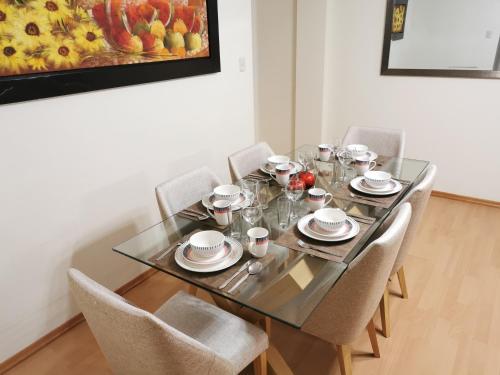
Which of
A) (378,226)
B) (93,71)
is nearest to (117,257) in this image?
(93,71)

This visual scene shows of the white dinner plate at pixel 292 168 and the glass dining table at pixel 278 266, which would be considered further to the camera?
the white dinner plate at pixel 292 168

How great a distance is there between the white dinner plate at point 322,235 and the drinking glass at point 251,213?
0.18 metres

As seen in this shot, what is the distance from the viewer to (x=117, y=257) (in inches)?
84.9

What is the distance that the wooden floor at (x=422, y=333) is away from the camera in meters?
1.67

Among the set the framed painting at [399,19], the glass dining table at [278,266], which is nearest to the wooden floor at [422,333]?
the glass dining table at [278,266]

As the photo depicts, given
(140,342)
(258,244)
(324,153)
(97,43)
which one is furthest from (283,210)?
(97,43)

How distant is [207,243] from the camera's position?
4.40ft

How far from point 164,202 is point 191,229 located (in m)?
0.29

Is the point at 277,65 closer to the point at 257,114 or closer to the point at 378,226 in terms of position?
the point at 257,114

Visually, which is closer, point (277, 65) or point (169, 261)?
point (169, 261)

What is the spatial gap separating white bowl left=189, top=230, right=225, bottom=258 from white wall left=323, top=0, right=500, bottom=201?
2.56m

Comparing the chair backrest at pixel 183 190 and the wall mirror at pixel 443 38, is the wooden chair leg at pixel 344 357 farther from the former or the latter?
the wall mirror at pixel 443 38

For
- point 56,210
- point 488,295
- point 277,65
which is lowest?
point 488,295

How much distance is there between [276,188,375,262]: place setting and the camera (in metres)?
1.32
